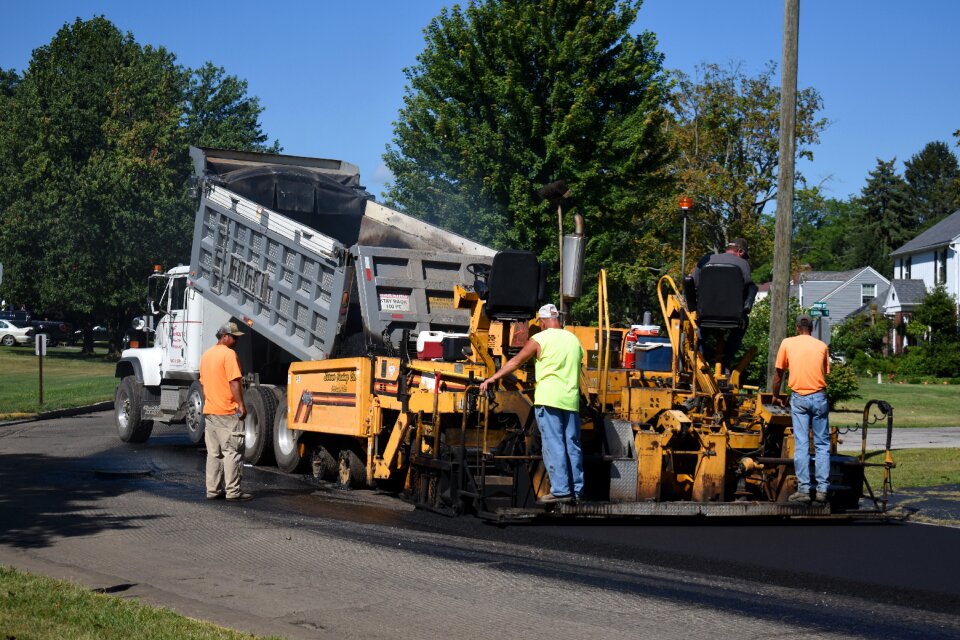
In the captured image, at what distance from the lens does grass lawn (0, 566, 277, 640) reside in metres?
6.10

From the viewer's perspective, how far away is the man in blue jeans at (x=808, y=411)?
1072cm

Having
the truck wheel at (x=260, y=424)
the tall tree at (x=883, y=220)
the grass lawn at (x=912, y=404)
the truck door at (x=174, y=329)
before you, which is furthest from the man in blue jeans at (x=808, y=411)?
the tall tree at (x=883, y=220)

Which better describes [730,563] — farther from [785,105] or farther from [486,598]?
[785,105]

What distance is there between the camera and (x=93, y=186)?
4725 centimetres

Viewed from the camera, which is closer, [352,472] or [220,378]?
[220,378]

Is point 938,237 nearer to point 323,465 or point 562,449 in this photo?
point 323,465

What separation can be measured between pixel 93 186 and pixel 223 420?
3748 cm

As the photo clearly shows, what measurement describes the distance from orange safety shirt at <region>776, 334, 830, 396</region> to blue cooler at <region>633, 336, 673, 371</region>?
1152 millimetres

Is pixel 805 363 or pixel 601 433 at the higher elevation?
pixel 805 363

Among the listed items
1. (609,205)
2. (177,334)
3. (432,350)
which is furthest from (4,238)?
(432,350)

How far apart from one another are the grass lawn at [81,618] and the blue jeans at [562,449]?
4.05 metres

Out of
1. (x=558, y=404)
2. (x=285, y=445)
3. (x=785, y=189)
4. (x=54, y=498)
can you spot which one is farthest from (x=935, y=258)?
(x=54, y=498)

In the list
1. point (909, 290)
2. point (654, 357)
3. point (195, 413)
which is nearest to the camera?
point (654, 357)

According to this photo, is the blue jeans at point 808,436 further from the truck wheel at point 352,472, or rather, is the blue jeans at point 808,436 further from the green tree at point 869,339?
the green tree at point 869,339
